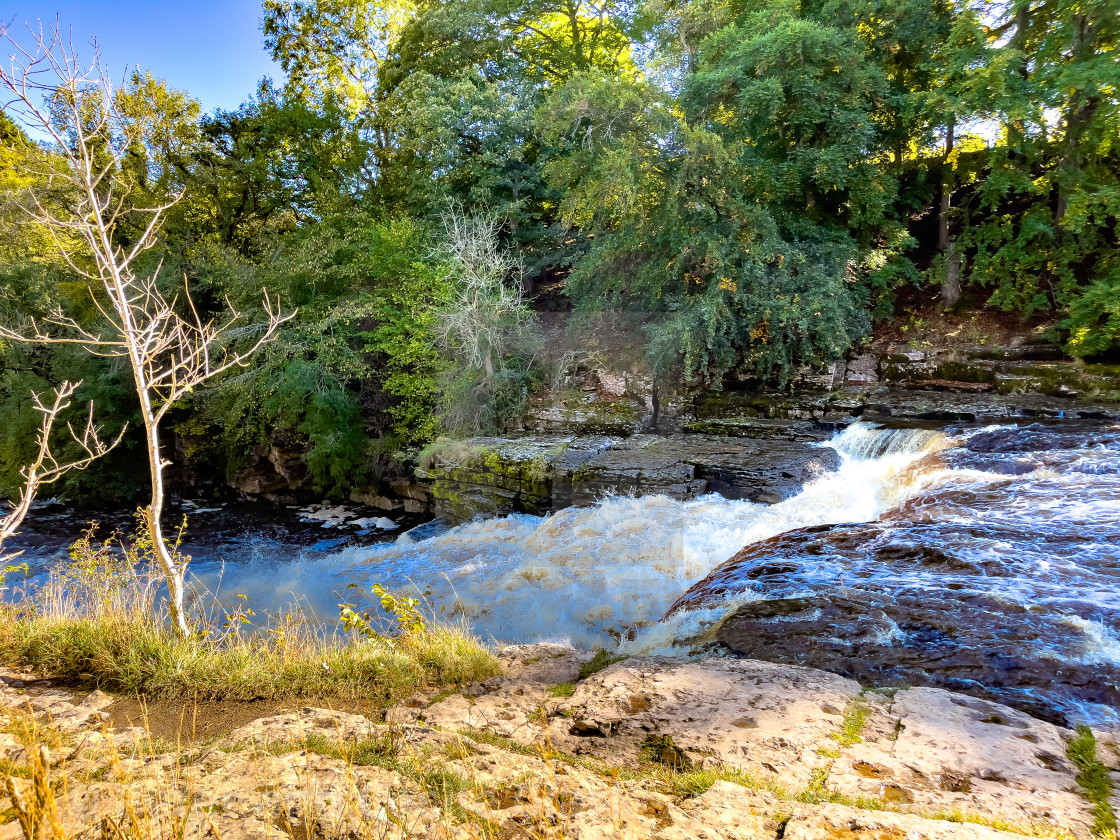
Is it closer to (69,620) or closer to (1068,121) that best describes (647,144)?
(1068,121)

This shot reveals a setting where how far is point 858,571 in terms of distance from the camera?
514 cm

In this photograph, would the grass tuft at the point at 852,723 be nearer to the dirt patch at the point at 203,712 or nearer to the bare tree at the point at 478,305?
the dirt patch at the point at 203,712

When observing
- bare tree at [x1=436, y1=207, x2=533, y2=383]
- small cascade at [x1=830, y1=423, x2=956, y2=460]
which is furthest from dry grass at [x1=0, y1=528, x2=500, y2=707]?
bare tree at [x1=436, y1=207, x2=533, y2=383]

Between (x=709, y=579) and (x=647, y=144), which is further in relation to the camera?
(x=647, y=144)

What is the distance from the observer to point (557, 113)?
12719mm

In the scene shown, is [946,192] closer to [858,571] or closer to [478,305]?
[478,305]

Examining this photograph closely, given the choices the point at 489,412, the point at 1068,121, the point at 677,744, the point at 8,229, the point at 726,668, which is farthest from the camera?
the point at 8,229

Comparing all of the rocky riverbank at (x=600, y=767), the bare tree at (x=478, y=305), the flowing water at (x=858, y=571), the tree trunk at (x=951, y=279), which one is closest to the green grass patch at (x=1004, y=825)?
the rocky riverbank at (x=600, y=767)

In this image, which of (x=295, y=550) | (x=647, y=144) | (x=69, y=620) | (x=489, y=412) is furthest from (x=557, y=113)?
(x=69, y=620)

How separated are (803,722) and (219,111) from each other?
2176 centimetres

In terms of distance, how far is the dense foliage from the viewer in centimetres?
1145

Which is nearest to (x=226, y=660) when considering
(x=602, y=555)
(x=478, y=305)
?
(x=602, y=555)

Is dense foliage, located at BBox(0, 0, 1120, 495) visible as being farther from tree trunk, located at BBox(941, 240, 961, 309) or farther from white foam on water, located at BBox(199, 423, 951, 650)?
white foam on water, located at BBox(199, 423, 951, 650)

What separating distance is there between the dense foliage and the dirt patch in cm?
988
